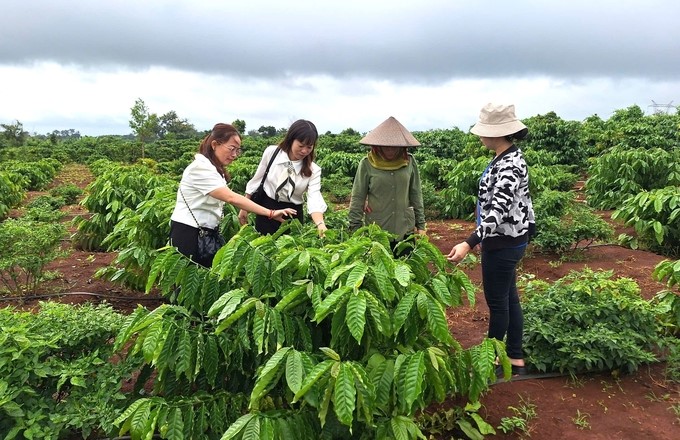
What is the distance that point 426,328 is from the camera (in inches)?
86.8

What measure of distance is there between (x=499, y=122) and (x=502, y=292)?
3.18ft

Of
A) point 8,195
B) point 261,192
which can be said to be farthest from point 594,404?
point 8,195

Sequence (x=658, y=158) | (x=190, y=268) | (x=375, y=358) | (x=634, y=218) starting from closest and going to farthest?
(x=375, y=358)
(x=190, y=268)
(x=634, y=218)
(x=658, y=158)

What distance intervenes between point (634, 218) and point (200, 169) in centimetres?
496

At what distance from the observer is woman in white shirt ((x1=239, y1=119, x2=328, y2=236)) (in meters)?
3.27

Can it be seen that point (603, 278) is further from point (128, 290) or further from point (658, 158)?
point (658, 158)

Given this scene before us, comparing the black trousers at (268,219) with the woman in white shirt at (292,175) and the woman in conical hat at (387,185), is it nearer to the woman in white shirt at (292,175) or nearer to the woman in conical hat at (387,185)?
the woman in white shirt at (292,175)

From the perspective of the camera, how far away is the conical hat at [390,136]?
10.9ft

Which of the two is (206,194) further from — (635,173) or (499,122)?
(635,173)

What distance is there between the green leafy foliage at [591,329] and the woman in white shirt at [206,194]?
1.78m

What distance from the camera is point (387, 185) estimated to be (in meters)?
3.51

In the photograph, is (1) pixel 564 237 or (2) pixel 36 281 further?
(1) pixel 564 237

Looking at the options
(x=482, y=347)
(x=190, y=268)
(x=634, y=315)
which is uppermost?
(x=190, y=268)

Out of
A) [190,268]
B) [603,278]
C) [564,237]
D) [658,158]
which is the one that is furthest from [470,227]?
[190,268]
